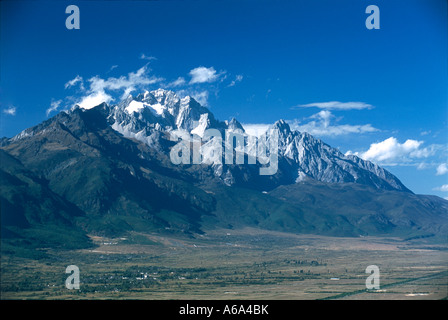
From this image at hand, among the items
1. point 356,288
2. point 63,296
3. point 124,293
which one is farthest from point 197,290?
point 356,288
